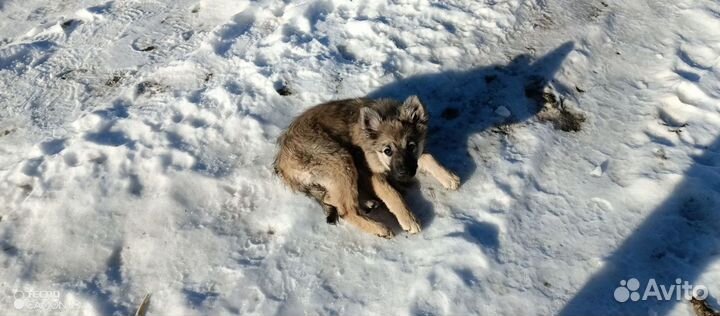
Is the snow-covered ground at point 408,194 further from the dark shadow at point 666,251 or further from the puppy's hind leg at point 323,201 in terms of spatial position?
the puppy's hind leg at point 323,201

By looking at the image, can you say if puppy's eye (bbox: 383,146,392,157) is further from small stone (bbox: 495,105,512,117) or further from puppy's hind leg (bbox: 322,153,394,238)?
small stone (bbox: 495,105,512,117)

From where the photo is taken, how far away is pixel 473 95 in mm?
5883

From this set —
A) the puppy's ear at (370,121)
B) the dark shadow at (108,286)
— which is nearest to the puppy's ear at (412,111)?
the puppy's ear at (370,121)

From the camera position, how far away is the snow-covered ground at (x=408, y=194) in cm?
443

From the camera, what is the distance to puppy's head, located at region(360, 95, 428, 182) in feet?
15.9

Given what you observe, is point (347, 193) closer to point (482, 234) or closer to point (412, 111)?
point (412, 111)

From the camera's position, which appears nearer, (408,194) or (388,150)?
(388,150)

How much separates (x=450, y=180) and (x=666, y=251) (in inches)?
75.1

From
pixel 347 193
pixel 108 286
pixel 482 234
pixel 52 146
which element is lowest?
pixel 108 286

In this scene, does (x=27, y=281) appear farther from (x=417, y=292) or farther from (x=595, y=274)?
(x=595, y=274)

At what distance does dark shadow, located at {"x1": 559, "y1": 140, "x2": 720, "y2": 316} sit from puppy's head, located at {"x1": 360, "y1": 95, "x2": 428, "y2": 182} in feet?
5.99

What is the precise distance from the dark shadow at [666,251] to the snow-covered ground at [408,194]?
17 millimetres

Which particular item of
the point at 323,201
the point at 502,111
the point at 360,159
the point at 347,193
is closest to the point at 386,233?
the point at 347,193

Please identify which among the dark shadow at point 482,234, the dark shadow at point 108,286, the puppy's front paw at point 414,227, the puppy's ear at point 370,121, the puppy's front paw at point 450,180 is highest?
the puppy's ear at point 370,121
